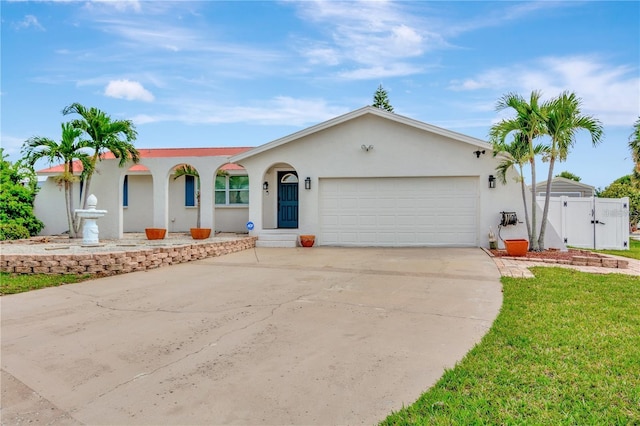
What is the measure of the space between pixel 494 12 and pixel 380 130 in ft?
15.5

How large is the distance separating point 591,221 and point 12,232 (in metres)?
20.8

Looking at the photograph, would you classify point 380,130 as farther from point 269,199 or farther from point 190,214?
point 190,214

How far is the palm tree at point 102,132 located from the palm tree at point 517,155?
39.3 feet

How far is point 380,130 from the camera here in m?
13.8

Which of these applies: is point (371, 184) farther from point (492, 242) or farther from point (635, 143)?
point (635, 143)

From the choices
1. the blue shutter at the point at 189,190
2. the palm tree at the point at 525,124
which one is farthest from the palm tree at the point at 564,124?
the blue shutter at the point at 189,190

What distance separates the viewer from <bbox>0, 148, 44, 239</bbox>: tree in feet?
49.1

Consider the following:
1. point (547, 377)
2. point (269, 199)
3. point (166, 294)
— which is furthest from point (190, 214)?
point (547, 377)

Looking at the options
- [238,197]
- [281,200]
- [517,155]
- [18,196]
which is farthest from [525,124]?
[18,196]

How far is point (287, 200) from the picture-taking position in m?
16.7

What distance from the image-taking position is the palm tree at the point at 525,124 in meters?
11.1

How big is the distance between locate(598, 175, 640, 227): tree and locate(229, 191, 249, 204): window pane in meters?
20.0

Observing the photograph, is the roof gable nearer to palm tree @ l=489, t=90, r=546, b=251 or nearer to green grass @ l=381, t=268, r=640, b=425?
palm tree @ l=489, t=90, r=546, b=251

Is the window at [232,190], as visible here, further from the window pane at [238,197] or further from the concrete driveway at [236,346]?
the concrete driveway at [236,346]
